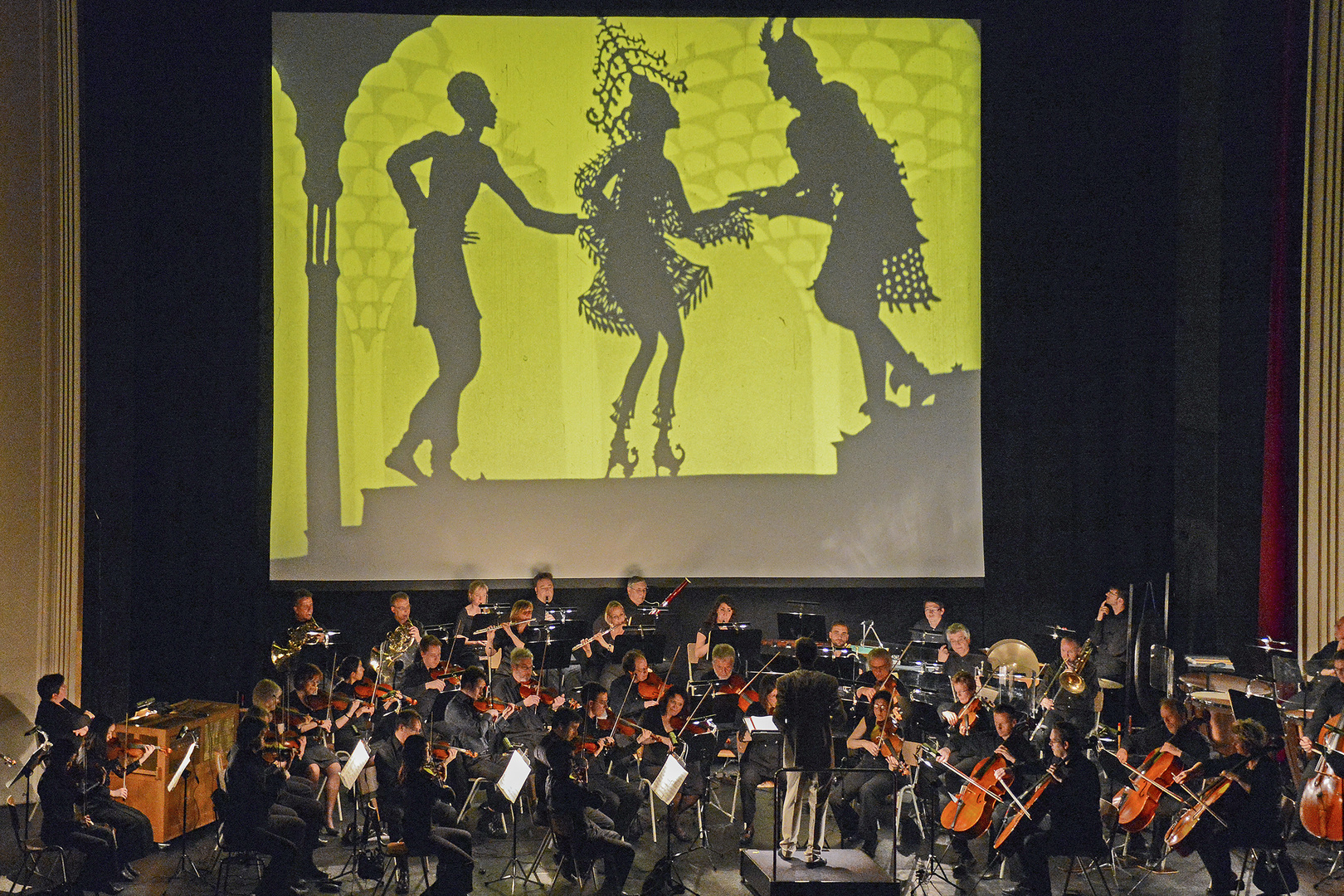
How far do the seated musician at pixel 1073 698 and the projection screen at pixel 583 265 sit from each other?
182cm

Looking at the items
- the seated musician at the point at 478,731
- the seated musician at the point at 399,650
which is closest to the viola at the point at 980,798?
the seated musician at the point at 478,731

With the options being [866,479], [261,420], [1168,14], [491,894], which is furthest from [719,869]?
[1168,14]

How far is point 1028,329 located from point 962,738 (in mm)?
4249

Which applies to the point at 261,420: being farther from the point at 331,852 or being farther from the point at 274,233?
the point at 331,852

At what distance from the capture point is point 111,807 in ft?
25.2

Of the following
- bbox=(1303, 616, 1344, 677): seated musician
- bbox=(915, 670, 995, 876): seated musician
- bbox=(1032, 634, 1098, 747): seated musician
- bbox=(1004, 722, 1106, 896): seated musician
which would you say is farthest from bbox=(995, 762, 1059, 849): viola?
bbox=(1303, 616, 1344, 677): seated musician

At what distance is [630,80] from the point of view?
10539 mm

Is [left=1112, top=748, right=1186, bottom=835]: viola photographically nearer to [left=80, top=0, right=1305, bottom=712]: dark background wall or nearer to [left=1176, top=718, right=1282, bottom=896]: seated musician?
[left=1176, top=718, right=1282, bottom=896]: seated musician

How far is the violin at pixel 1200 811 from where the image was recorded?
7117 mm

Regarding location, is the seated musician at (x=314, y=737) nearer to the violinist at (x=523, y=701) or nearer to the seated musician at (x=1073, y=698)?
the violinist at (x=523, y=701)

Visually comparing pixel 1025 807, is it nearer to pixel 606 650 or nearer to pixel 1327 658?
pixel 1327 658

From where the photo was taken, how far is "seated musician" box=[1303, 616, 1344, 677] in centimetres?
845

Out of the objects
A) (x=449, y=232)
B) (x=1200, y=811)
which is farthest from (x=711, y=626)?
(x=449, y=232)

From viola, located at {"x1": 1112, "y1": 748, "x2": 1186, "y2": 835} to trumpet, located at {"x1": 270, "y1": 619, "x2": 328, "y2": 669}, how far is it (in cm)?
602
